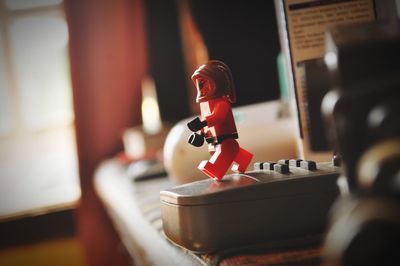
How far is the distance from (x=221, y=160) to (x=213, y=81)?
79mm

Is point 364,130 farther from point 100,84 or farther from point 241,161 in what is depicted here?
point 100,84

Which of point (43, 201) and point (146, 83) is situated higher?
point (146, 83)

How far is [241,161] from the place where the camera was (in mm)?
464

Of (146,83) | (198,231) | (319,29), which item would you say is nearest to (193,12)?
(146,83)

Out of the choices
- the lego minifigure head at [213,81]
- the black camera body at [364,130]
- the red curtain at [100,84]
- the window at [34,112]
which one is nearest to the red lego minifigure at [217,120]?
the lego minifigure head at [213,81]

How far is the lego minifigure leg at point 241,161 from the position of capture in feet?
1.51

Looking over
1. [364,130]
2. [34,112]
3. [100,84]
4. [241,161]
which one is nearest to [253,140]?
[241,161]

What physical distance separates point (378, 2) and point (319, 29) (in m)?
0.07

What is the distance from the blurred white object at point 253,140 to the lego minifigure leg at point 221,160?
0.17 feet

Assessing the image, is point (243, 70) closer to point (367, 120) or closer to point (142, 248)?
point (142, 248)

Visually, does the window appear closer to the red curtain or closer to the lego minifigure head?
the red curtain

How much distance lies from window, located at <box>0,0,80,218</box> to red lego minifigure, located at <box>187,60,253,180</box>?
2.14 meters

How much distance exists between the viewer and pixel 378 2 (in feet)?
1.68

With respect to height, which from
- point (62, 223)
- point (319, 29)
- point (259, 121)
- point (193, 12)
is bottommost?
point (62, 223)
